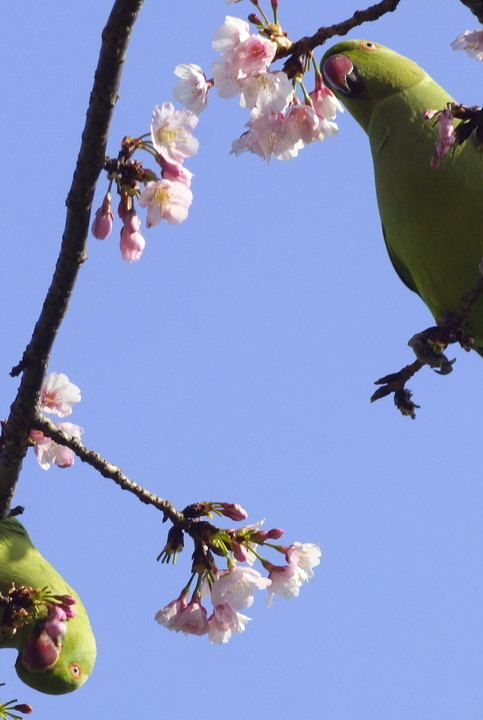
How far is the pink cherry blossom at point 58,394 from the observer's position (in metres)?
3.72

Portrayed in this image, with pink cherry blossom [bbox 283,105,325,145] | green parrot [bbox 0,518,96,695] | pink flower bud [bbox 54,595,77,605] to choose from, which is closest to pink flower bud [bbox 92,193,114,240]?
pink cherry blossom [bbox 283,105,325,145]

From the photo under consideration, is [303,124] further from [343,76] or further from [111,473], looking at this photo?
[111,473]

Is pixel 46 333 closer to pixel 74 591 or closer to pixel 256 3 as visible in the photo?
pixel 256 3

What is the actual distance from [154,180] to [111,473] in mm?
1260

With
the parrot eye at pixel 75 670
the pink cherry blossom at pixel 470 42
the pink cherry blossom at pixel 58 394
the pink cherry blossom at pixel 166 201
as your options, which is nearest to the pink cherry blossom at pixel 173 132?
the pink cherry blossom at pixel 166 201

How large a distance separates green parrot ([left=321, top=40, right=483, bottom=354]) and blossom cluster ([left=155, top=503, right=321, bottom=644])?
148 centimetres

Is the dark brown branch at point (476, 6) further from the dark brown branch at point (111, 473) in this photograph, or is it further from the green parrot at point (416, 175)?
the dark brown branch at point (111, 473)

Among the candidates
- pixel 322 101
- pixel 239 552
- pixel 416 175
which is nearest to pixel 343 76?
pixel 416 175

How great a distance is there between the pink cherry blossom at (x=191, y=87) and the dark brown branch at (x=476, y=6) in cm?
107

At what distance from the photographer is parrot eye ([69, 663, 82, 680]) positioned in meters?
4.27

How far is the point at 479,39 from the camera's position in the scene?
309 centimetres

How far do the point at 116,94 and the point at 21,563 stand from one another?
2686 mm

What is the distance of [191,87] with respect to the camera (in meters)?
3.25

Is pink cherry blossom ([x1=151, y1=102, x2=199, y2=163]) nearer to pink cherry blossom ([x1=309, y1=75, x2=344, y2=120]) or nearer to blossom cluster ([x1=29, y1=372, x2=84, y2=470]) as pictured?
pink cherry blossom ([x1=309, y1=75, x2=344, y2=120])
